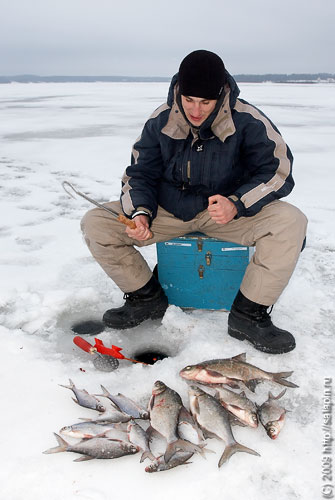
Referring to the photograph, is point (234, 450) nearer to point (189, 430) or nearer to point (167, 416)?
point (189, 430)

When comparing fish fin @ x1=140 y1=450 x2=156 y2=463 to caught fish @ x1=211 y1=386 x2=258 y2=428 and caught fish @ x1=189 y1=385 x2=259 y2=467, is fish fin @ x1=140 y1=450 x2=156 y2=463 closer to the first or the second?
caught fish @ x1=189 y1=385 x2=259 y2=467

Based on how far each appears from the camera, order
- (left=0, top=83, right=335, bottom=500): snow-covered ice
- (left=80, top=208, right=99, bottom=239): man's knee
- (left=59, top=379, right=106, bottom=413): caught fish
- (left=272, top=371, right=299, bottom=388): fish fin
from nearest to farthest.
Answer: (left=0, top=83, right=335, bottom=500): snow-covered ice
(left=59, top=379, right=106, bottom=413): caught fish
(left=272, top=371, right=299, bottom=388): fish fin
(left=80, top=208, right=99, bottom=239): man's knee

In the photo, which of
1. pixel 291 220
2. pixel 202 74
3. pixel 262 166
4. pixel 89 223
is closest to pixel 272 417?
pixel 291 220

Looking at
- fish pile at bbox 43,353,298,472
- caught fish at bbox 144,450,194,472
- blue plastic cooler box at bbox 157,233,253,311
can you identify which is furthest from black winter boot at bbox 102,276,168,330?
caught fish at bbox 144,450,194,472

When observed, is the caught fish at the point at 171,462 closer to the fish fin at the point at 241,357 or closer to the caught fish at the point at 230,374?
the caught fish at the point at 230,374

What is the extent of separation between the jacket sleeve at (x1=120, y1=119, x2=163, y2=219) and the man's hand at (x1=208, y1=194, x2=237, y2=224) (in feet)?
1.43

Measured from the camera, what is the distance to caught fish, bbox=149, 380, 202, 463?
186cm

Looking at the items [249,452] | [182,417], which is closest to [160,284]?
[182,417]

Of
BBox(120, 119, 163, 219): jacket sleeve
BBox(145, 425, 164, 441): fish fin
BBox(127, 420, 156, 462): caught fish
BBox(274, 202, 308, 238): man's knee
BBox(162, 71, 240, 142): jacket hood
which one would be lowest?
BBox(145, 425, 164, 441): fish fin

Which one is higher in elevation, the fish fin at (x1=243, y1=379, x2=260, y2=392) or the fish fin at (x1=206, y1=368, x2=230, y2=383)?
the fish fin at (x1=206, y1=368, x2=230, y2=383)

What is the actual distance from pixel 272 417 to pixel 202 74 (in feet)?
5.71

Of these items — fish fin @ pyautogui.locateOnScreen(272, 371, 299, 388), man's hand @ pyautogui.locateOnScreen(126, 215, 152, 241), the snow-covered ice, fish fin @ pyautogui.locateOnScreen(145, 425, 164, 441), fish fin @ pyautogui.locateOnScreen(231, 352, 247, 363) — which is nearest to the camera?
the snow-covered ice

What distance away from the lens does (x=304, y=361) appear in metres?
2.44

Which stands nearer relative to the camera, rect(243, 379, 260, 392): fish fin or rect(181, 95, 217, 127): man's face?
rect(243, 379, 260, 392): fish fin
